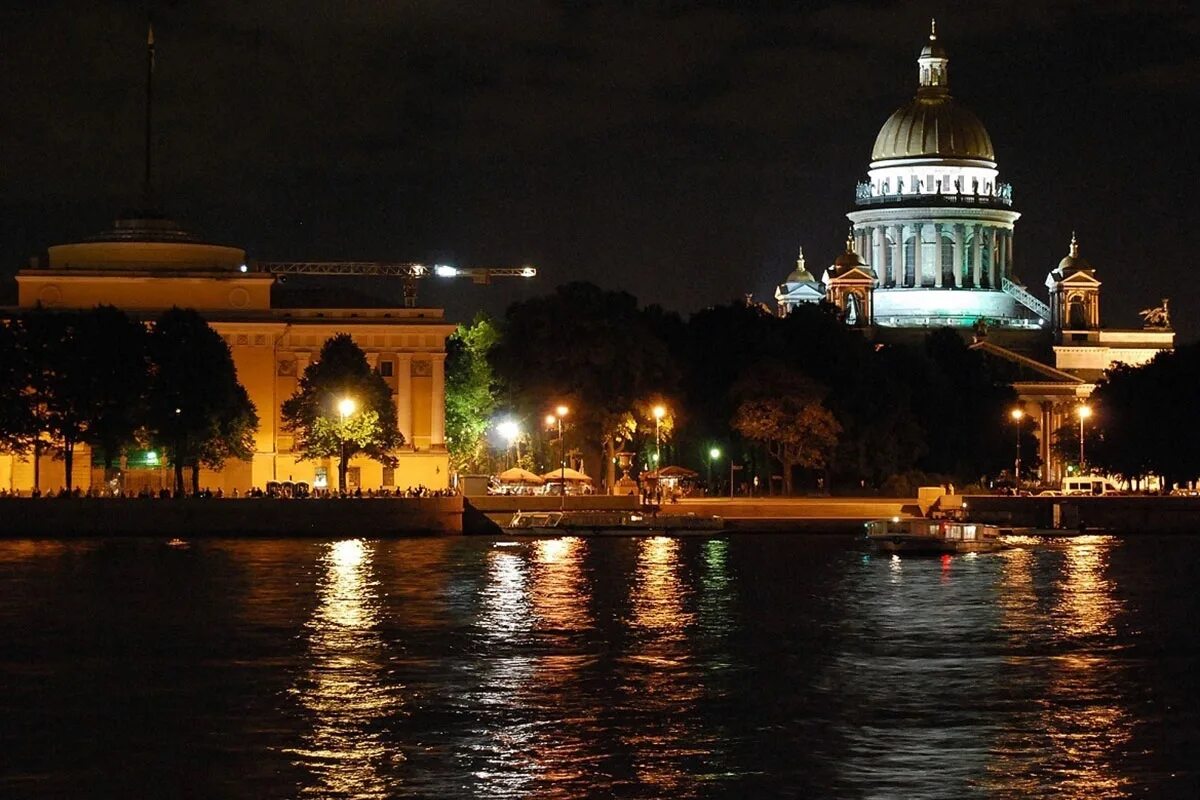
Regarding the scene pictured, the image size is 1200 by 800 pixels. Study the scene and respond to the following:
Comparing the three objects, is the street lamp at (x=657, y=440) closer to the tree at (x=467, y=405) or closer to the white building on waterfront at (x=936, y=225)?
the tree at (x=467, y=405)

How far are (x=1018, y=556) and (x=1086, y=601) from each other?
18.5 meters

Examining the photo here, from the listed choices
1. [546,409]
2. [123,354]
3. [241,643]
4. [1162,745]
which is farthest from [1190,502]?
[1162,745]

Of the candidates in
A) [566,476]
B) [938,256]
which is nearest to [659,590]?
[566,476]

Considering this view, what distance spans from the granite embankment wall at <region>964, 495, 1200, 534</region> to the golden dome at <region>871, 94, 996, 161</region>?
70.8 meters

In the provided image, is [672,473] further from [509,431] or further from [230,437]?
[230,437]

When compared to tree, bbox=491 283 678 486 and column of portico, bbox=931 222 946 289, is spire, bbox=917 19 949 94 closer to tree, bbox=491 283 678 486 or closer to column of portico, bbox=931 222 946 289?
column of portico, bbox=931 222 946 289

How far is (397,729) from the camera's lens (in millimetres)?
44188

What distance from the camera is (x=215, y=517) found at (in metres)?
88.9

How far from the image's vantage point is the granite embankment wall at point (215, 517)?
8775 centimetres

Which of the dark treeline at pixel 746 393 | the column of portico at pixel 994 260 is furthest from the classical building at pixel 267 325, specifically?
the column of portico at pixel 994 260

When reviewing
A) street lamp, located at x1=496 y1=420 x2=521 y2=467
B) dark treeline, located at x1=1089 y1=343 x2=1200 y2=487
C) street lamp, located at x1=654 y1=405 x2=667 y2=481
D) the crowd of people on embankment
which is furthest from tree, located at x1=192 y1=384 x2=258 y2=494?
dark treeline, located at x1=1089 y1=343 x2=1200 y2=487

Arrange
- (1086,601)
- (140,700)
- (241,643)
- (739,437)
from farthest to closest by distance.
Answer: (739,437) < (1086,601) < (241,643) < (140,700)

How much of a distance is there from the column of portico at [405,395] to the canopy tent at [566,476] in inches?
301

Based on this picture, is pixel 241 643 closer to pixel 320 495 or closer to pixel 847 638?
pixel 847 638
